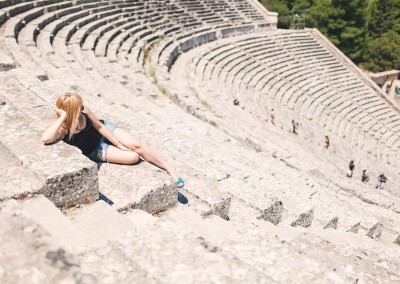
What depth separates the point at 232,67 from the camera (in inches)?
781

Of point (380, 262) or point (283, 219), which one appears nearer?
point (380, 262)

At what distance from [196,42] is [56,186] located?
1937 cm

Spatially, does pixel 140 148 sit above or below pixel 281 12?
above

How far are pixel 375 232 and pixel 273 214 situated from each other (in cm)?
273

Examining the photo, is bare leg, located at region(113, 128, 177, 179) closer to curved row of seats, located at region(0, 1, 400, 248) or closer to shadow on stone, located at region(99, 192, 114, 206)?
shadow on stone, located at region(99, 192, 114, 206)

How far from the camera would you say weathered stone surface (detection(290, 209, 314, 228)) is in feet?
16.3

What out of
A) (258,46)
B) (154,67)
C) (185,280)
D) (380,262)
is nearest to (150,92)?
(154,67)

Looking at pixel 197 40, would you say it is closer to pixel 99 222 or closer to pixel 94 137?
pixel 94 137

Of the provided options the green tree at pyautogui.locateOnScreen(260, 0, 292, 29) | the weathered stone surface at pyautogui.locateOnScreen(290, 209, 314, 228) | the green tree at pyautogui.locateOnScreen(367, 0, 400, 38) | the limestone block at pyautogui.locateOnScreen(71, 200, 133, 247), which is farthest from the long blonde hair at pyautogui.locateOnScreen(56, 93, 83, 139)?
the green tree at pyautogui.locateOnScreen(367, 0, 400, 38)

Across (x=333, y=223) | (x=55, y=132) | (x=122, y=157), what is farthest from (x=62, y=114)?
(x=333, y=223)

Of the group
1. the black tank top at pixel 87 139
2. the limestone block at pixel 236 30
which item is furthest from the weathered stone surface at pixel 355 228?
the limestone block at pixel 236 30

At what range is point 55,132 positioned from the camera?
11.2ft

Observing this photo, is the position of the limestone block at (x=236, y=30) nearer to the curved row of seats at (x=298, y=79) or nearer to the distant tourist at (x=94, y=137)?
the curved row of seats at (x=298, y=79)

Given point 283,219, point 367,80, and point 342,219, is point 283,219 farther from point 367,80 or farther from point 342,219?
point 367,80
